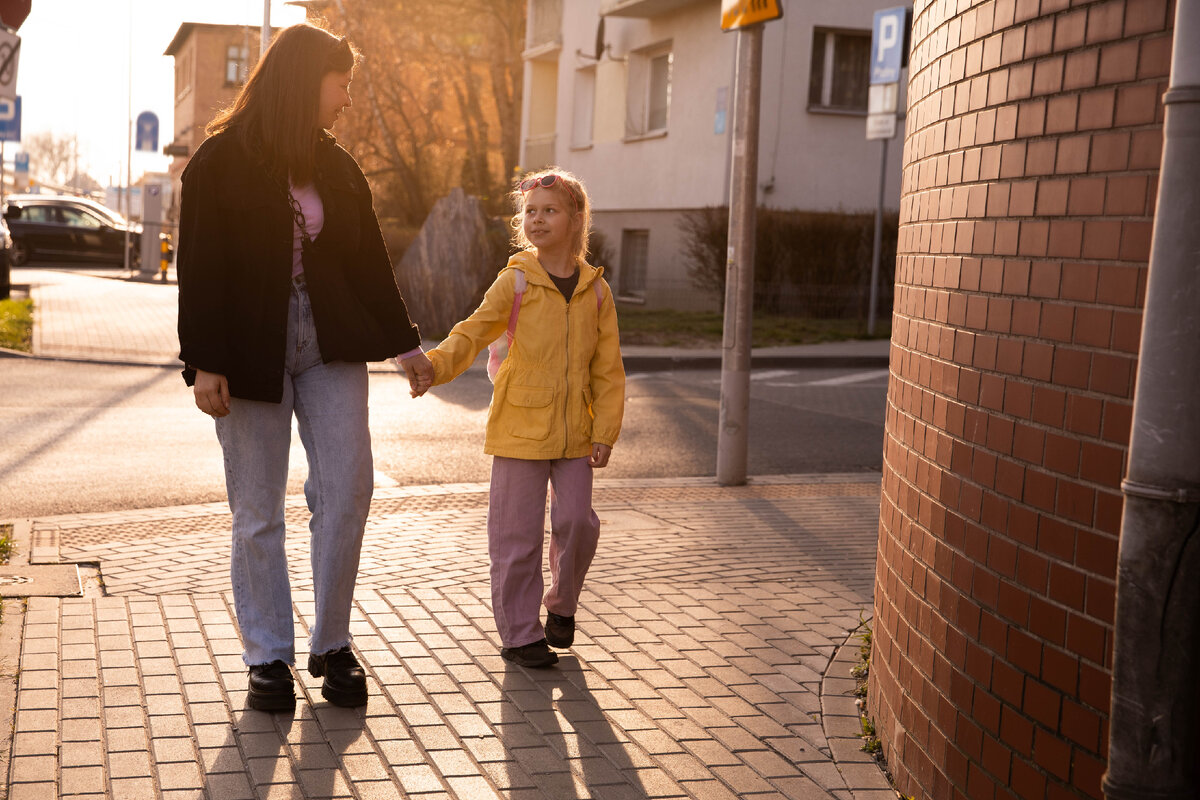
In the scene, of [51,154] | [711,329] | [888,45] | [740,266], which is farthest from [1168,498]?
[51,154]

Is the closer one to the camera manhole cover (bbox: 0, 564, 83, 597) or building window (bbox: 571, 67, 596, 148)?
manhole cover (bbox: 0, 564, 83, 597)

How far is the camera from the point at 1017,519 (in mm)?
2852

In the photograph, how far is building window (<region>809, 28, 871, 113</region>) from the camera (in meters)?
23.0

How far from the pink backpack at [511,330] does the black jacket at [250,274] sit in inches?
21.6

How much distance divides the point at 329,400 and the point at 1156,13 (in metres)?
2.36

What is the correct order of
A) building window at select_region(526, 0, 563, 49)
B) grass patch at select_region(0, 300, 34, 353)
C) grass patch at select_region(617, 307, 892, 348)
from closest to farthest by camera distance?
grass patch at select_region(0, 300, 34, 353), grass patch at select_region(617, 307, 892, 348), building window at select_region(526, 0, 563, 49)

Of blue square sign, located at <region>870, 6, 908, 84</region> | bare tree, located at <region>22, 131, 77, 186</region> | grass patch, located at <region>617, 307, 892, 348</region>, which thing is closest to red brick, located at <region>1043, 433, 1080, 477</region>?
grass patch, located at <region>617, 307, 892, 348</region>

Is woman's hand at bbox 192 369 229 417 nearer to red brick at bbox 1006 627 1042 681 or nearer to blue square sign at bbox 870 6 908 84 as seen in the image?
red brick at bbox 1006 627 1042 681

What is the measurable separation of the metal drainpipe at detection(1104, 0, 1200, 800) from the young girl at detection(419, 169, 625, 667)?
241 centimetres

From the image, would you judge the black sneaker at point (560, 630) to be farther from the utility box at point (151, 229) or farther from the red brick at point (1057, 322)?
the utility box at point (151, 229)

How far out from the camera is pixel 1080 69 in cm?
269

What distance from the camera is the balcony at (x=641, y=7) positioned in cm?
2402

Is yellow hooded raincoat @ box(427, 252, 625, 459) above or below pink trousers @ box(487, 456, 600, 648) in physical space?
above

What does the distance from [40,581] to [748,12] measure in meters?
4.93
